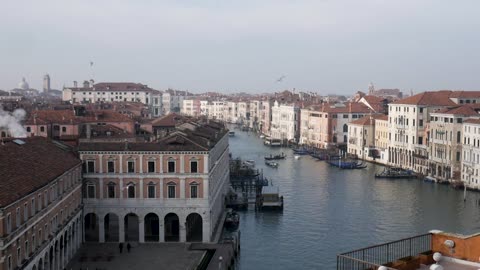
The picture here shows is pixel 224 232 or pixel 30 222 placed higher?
pixel 30 222

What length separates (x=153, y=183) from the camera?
73.1 feet

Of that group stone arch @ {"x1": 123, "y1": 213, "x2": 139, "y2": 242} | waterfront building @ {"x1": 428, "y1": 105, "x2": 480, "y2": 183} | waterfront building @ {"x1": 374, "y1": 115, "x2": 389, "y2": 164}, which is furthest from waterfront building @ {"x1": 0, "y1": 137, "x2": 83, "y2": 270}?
waterfront building @ {"x1": 374, "y1": 115, "x2": 389, "y2": 164}

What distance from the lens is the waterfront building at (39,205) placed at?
14.7 metres

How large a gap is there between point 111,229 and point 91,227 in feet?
2.41

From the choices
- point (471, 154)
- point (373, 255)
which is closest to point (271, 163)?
point (471, 154)

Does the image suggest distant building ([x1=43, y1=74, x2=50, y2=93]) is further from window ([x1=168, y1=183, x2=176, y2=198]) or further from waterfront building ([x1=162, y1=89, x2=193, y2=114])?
window ([x1=168, y1=183, x2=176, y2=198])

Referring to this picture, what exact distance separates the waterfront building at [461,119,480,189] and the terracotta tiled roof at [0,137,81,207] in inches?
947

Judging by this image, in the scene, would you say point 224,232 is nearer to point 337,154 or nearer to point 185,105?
point 337,154

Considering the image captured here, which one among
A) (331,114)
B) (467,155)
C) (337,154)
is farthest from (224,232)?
(331,114)

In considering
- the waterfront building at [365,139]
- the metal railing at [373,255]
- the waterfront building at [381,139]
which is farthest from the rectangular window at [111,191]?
the waterfront building at [365,139]

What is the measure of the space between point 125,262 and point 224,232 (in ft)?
19.8

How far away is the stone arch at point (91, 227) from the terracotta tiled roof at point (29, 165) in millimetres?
2872

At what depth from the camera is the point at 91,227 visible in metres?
24.2

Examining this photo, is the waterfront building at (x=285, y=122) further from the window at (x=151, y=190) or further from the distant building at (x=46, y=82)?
the distant building at (x=46, y=82)
